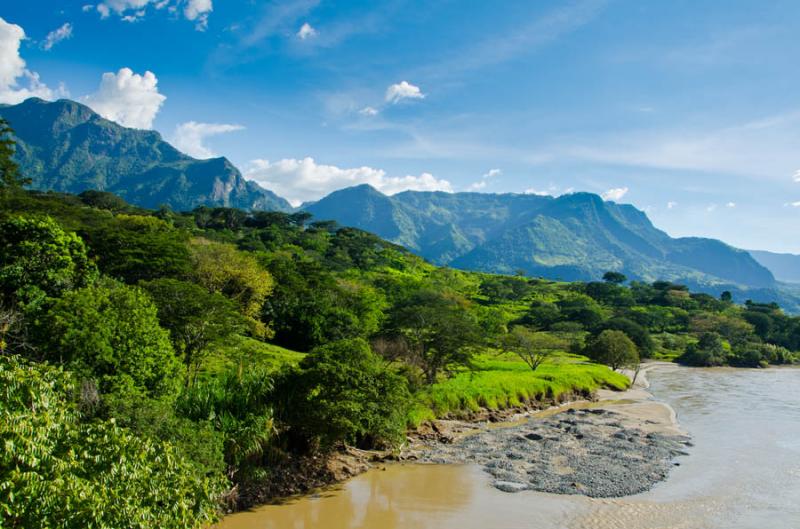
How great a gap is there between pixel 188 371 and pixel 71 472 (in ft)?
69.4

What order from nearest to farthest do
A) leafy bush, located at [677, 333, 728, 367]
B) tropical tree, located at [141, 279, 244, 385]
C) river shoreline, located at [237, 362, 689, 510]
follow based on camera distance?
1. river shoreline, located at [237, 362, 689, 510]
2. tropical tree, located at [141, 279, 244, 385]
3. leafy bush, located at [677, 333, 728, 367]

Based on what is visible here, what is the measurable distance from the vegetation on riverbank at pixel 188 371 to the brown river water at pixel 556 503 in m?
2.25

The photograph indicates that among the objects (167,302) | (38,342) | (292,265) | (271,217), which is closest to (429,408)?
(167,302)

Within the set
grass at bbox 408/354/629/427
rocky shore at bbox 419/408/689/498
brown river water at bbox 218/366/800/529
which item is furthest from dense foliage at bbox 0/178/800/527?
rocky shore at bbox 419/408/689/498

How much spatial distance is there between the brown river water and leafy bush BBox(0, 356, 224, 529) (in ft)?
28.8

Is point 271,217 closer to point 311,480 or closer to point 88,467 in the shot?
point 311,480

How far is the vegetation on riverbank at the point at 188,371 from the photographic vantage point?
10641mm

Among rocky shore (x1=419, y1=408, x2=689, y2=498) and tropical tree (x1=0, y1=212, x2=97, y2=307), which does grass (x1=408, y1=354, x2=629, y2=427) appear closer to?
rocky shore (x1=419, y1=408, x2=689, y2=498)

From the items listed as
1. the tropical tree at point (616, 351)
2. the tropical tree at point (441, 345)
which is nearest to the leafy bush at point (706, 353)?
the tropical tree at point (616, 351)

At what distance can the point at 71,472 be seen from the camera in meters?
10.1

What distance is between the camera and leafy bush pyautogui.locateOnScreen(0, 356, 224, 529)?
29.1ft

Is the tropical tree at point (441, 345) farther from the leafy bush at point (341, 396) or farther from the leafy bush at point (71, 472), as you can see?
the leafy bush at point (71, 472)

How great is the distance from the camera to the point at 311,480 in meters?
23.0

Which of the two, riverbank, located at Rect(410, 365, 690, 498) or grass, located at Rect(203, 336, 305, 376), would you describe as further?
grass, located at Rect(203, 336, 305, 376)
